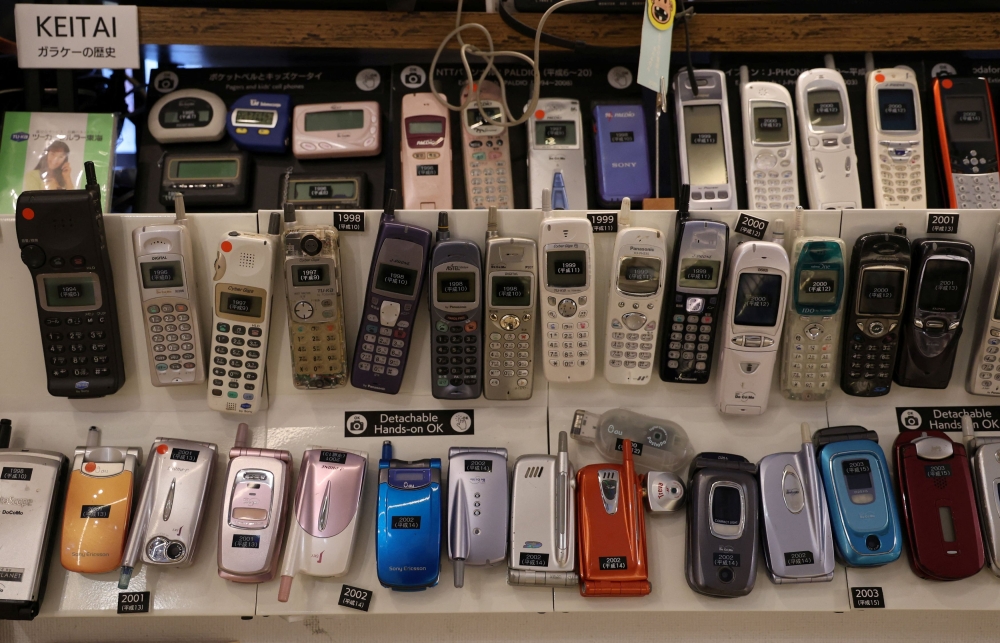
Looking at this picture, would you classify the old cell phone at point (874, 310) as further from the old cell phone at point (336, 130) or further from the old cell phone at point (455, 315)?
the old cell phone at point (336, 130)

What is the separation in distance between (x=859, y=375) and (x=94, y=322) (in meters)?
1.65

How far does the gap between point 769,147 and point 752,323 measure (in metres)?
0.58

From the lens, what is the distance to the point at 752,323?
5.83 ft

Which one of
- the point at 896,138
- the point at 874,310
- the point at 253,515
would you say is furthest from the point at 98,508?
the point at 896,138

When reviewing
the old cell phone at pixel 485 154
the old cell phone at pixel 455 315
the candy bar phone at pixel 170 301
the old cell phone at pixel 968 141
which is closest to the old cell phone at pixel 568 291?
the old cell phone at pixel 455 315

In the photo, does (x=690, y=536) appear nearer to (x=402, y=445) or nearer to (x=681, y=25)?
(x=402, y=445)

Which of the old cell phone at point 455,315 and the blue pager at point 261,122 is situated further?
the blue pager at point 261,122

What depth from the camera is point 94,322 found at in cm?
179

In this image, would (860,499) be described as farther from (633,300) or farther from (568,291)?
(568,291)

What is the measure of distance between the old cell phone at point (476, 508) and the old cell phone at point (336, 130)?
0.88m

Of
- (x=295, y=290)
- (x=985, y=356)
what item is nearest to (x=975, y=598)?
(x=985, y=356)

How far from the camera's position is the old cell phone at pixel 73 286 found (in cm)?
175

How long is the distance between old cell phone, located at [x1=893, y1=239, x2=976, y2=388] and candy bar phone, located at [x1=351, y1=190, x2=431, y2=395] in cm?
105

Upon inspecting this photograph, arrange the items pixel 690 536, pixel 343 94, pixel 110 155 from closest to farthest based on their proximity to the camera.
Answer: pixel 690 536, pixel 110 155, pixel 343 94
